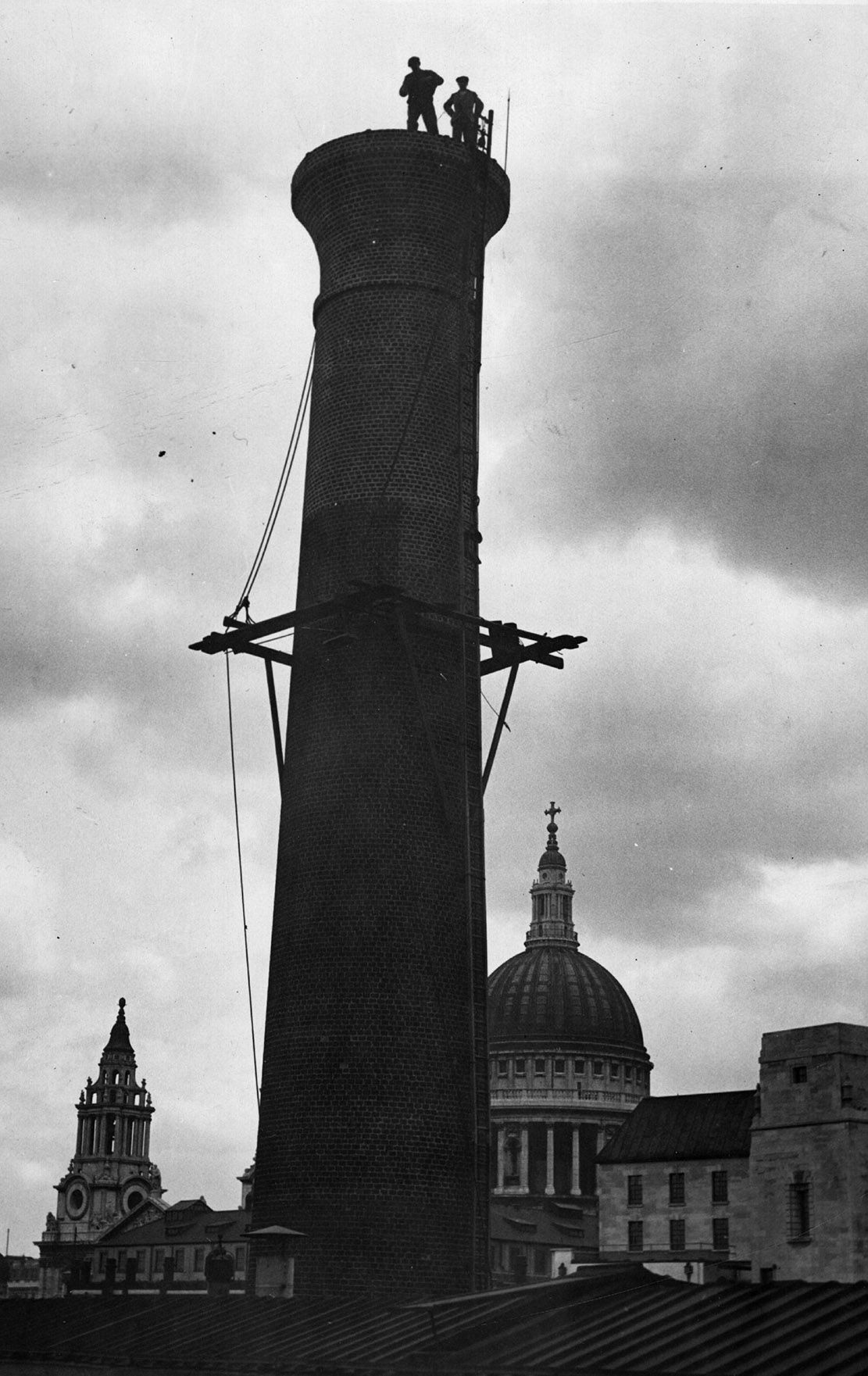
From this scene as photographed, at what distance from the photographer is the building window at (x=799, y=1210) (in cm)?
6107

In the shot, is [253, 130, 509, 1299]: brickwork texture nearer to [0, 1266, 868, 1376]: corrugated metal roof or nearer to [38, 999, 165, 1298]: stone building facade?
[0, 1266, 868, 1376]: corrugated metal roof

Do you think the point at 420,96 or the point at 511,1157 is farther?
the point at 511,1157

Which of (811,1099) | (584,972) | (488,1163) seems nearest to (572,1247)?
(584,972)

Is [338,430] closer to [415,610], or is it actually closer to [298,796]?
[415,610]

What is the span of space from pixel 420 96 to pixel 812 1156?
39.1m

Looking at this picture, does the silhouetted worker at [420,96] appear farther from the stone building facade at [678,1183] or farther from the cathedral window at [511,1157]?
the cathedral window at [511,1157]

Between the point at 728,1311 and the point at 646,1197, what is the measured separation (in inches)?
2350

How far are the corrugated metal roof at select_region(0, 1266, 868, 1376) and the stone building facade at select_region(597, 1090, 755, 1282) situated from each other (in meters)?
49.9

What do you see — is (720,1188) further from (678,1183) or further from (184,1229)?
(184,1229)

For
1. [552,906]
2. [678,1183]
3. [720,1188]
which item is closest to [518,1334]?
[720,1188]

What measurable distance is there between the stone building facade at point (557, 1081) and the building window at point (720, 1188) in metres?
32.4

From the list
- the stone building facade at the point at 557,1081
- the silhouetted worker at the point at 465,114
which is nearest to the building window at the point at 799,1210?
the silhouetted worker at the point at 465,114

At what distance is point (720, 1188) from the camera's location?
76.3 metres

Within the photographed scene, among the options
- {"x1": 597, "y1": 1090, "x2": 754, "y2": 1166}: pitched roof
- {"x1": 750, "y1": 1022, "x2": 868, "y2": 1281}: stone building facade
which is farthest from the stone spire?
{"x1": 750, "y1": 1022, "x2": 868, "y2": 1281}: stone building facade
